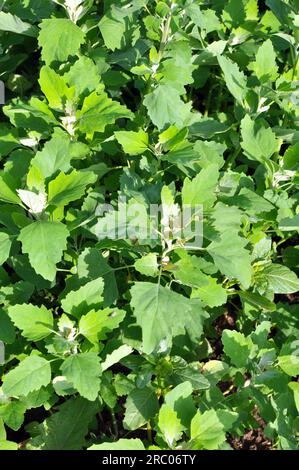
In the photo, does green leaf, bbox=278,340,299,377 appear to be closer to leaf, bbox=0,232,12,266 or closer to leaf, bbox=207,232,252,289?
leaf, bbox=207,232,252,289

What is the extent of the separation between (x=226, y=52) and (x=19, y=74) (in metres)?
1.04

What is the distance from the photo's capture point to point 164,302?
1.73 meters

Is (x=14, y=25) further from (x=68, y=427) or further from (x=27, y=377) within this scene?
(x=68, y=427)

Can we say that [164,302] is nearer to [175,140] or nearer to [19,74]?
[175,140]

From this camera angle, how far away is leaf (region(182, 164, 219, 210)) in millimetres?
1863

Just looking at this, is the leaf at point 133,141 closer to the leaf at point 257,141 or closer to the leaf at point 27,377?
the leaf at point 257,141

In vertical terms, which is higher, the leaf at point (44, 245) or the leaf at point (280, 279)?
the leaf at point (44, 245)

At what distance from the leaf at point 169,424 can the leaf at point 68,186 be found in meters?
0.69

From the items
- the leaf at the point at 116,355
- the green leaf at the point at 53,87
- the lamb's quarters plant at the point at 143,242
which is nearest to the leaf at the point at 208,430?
the lamb's quarters plant at the point at 143,242

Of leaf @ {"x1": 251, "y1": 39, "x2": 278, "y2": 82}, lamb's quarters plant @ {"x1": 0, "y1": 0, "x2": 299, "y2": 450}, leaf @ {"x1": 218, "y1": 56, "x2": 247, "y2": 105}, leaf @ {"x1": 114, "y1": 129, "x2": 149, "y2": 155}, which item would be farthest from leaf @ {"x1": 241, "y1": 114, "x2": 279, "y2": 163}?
leaf @ {"x1": 114, "y1": 129, "x2": 149, "y2": 155}

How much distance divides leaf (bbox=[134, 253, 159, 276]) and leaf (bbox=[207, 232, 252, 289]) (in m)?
0.18

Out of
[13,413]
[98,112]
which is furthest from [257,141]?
[13,413]

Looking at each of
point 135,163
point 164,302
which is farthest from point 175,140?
point 164,302

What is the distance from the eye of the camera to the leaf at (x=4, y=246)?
182 centimetres
